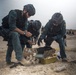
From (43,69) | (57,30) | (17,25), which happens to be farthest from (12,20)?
(57,30)

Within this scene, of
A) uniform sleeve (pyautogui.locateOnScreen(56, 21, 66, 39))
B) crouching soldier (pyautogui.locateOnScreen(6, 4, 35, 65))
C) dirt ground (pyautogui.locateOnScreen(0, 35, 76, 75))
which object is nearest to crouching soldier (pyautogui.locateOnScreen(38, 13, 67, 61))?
uniform sleeve (pyautogui.locateOnScreen(56, 21, 66, 39))

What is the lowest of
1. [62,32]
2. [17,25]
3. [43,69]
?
[43,69]

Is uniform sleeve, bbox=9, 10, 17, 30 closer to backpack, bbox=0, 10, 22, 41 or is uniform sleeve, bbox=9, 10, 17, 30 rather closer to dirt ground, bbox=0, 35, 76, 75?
backpack, bbox=0, 10, 22, 41

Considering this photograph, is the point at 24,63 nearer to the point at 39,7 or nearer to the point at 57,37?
the point at 57,37

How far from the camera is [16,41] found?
12.1 ft

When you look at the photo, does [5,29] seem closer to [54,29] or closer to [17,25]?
[17,25]

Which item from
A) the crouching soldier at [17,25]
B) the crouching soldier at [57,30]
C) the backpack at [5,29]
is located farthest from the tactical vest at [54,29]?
the backpack at [5,29]

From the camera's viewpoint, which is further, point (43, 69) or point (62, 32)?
point (62, 32)

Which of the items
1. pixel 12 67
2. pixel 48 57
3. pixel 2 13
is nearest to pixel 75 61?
pixel 48 57

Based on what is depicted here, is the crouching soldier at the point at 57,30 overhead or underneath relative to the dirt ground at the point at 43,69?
overhead

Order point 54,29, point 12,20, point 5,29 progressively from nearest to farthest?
point 12,20 < point 5,29 < point 54,29

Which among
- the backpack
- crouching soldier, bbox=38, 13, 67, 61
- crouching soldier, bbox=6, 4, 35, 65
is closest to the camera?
crouching soldier, bbox=6, 4, 35, 65

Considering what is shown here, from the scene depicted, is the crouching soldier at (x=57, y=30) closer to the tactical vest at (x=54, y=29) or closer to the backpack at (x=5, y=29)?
the tactical vest at (x=54, y=29)

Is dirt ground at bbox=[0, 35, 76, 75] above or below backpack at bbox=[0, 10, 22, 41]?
below
